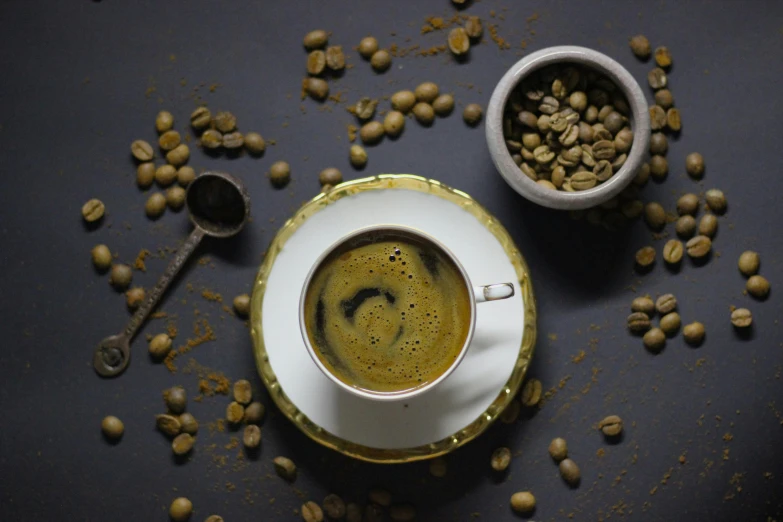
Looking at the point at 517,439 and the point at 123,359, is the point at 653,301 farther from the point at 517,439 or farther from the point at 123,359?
the point at 123,359

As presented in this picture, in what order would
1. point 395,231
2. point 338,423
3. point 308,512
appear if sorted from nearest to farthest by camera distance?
point 395,231
point 338,423
point 308,512

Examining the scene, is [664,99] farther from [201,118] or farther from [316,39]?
[201,118]

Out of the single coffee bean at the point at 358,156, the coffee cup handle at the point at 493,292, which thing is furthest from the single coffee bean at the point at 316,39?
the coffee cup handle at the point at 493,292

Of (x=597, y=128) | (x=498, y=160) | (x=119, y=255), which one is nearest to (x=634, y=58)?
(x=597, y=128)

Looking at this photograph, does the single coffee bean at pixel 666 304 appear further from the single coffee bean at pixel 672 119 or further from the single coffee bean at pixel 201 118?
the single coffee bean at pixel 201 118

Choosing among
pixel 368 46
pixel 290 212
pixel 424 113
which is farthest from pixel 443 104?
pixel 290 212
